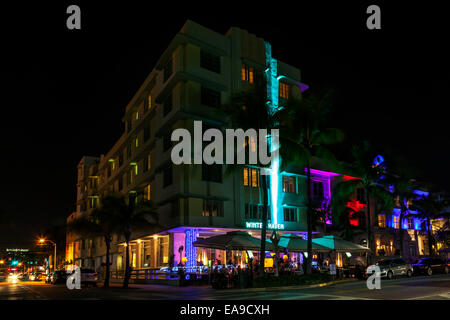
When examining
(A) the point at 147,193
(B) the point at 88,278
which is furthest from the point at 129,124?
(B) the point at 88,278

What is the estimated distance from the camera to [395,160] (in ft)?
141

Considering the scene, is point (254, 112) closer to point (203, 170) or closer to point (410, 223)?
point (203, 170)

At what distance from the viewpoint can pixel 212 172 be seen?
38.8m

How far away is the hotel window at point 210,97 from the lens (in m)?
39.8

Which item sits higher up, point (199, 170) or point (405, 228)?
point (199, 170)

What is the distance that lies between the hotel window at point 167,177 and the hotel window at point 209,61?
31.0 ft

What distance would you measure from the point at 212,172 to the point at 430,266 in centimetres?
1988

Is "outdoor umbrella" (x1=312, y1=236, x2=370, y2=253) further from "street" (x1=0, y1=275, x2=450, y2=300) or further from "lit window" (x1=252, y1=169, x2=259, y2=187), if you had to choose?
"lit window" (x1=252, y1=169, x2=259, y2=187)

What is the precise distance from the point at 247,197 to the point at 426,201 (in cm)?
2534

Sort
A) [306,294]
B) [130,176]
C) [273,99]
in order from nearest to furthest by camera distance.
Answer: [306,294], [273,99], [130,176]

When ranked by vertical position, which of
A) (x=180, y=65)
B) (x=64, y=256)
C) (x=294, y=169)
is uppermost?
(x=180, y=65)

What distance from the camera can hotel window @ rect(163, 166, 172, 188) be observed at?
130 ft
